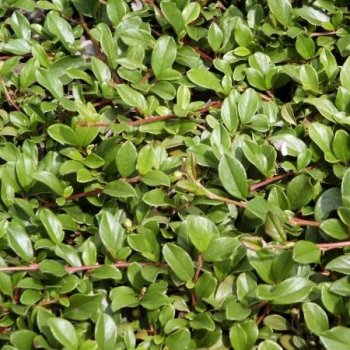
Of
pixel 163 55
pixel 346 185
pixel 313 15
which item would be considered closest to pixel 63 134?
pixel 163 55

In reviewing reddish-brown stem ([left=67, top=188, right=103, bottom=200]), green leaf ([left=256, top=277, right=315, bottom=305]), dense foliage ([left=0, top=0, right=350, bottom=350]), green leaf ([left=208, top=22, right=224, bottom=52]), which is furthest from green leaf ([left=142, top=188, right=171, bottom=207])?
green leaf ([left=208, top=22, right=224, bottom=52])

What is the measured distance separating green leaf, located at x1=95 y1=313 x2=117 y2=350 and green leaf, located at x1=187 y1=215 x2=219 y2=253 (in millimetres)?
250

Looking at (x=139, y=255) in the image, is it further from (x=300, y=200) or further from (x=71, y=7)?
(x=71, y=7)

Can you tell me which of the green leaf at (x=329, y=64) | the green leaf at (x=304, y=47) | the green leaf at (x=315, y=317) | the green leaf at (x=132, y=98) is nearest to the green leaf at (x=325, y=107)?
the green leaf at (x=329, y=64)

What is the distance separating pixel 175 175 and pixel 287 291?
0.43 metres

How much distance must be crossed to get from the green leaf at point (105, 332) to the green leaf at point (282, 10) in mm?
1051

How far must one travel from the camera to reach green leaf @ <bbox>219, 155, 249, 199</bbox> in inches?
63.0

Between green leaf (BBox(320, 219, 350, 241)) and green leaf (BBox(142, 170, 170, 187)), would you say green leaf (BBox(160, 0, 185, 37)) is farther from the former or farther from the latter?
green leaf (BBox(320, 219, 350, 241))

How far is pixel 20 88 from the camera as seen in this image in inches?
77.8

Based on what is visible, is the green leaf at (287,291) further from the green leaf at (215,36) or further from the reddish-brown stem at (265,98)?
the green leaf at (215,36)

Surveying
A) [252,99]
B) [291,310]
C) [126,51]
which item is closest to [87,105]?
[126,51]

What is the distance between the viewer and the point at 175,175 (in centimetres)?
169

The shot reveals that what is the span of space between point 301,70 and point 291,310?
2.28 feet

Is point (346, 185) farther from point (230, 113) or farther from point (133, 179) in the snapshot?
point (133, 179)
